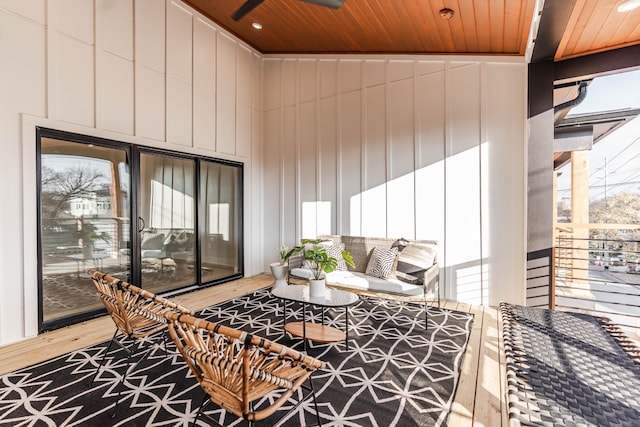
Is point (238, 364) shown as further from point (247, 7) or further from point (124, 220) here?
point (124, 220)

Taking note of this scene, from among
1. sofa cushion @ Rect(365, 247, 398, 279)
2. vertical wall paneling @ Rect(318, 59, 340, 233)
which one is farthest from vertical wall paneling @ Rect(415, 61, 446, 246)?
vertical wall paneling @ Rect(318, 59, 340, 233)

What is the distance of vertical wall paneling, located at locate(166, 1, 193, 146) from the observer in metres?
4.59

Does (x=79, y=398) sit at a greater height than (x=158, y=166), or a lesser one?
lesser

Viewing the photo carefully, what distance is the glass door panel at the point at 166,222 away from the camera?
437 centimetres

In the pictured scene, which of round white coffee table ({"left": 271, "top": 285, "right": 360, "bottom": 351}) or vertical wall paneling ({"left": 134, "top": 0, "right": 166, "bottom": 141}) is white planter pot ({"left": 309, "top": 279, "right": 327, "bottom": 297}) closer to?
round white coffee table ({"left": 271, "top": 285, "right": 360, "bottom": 351})

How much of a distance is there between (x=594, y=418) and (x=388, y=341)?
190 centimetres

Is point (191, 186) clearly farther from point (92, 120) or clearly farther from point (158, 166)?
point (92, 120)

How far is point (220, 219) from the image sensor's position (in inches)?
216

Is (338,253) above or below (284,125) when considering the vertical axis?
below

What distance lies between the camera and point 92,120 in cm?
374

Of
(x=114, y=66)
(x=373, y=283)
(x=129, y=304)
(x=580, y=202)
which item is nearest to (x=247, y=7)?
(x=114, y=66)

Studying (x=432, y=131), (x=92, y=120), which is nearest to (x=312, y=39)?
(x=432, y=131)

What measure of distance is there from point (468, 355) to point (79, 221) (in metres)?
4.22

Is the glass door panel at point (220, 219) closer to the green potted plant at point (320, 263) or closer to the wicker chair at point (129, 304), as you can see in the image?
the green potted plant at point (320, 263)
